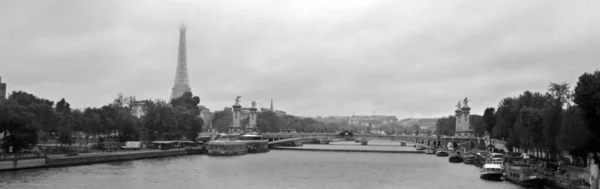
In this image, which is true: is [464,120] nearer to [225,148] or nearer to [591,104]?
[225,148]

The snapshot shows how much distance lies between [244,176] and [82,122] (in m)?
33.9

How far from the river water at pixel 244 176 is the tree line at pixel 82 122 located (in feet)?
20.9

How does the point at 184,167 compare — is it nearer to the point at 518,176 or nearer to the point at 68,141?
the point at 68,141

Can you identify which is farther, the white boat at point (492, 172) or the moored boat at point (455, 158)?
the moored boat at point (455, 158)

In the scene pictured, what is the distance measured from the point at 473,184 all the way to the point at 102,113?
190 feet

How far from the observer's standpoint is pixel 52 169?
5975 centimetres

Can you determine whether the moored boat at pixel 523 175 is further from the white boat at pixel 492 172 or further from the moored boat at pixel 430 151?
the moored boat at pixel 430 151

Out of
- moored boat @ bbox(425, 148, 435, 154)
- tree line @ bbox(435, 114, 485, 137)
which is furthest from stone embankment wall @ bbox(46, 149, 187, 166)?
tree line @ bbox(435, 114, 485, 137)

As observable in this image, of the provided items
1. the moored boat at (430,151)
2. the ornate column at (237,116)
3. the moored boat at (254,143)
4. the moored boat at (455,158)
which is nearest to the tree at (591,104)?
the moored boat at (455,158)

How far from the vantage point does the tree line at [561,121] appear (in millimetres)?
41719

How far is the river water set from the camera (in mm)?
50062

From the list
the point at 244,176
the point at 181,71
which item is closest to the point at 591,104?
the point at 244,176

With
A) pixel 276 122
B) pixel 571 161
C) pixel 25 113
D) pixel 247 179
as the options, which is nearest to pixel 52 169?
pixel 25 113

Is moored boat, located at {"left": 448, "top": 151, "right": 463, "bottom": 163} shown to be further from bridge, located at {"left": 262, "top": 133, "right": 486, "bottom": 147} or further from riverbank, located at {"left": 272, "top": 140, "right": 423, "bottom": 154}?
bridge, located at {"left": 262, "top": 133, "right": 486, "bottom": 147}
